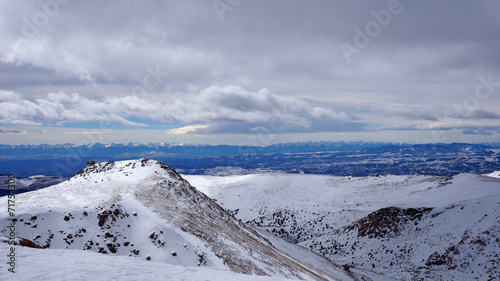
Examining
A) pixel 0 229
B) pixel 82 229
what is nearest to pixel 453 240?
pixel 82 229

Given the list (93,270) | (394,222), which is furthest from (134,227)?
(394,222)

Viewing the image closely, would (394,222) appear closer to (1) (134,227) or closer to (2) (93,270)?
(1) (134,227)

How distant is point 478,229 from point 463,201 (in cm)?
1569

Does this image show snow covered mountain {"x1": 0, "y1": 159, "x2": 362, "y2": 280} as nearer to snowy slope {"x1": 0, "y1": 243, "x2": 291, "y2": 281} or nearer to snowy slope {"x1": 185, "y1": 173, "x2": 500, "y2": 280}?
snowy slope {"x1": 0, "y1": 243, "x2": 291, "y2": 281}

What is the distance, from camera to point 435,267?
159ft

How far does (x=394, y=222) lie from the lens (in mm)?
68062

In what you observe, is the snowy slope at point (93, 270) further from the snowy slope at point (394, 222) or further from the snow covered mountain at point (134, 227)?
the snowy slope at point (394, 222)

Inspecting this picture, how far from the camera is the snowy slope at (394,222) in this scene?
48.8 metres

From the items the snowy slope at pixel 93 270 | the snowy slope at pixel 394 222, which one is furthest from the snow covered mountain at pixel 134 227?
the snowy slope at pixel 394 222

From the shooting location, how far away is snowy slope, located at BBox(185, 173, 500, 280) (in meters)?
48.8

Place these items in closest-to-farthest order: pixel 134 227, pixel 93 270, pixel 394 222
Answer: pixel 93 270
pixel 134 227
pixel 394 222

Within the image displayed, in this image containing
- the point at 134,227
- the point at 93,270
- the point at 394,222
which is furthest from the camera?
the point at 394,222

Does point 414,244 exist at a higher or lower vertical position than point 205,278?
lower

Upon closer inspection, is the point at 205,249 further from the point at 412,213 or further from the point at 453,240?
the point at 412,213
